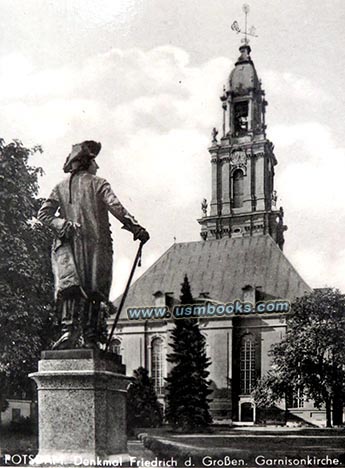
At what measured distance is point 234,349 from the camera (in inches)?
1414

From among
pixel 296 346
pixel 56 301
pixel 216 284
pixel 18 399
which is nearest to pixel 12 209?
pixel 18 399

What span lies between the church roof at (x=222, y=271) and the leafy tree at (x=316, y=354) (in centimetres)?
1018

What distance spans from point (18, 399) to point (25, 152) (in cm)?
534

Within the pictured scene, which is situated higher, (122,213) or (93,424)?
(122,213)

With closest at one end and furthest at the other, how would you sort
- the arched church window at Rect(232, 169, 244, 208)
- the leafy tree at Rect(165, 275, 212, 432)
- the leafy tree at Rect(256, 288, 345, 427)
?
the leafy tree at Rect(256, 288, 345, 427) → the leafy tree at Rect(165, 275, 212, 432) → the arched church window at Rect(232, 169, 244, 208)

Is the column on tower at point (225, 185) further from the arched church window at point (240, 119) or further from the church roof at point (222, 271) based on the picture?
the church roof at point (222, 271)

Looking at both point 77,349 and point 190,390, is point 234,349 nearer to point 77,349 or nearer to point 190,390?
point 190,390

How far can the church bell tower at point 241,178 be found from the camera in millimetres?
42156

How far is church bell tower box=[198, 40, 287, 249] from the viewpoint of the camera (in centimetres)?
4216

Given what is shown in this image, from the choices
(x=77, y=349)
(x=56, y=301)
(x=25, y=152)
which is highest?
(x=25, y=152)

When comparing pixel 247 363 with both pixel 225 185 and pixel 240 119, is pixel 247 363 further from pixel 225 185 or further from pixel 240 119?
pixel 240 119

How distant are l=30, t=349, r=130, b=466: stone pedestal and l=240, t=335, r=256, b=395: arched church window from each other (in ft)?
99.3

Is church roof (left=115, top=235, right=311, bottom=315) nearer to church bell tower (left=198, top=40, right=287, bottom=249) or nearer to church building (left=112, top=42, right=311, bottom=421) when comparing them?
church building (left=112, top=42, right=311, bottom=421)

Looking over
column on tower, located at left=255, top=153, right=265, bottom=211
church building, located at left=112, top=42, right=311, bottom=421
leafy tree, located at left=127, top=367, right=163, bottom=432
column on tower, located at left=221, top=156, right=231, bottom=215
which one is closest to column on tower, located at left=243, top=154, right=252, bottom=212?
column on tower, located at left=255, top=153, right=265, bottom=211
